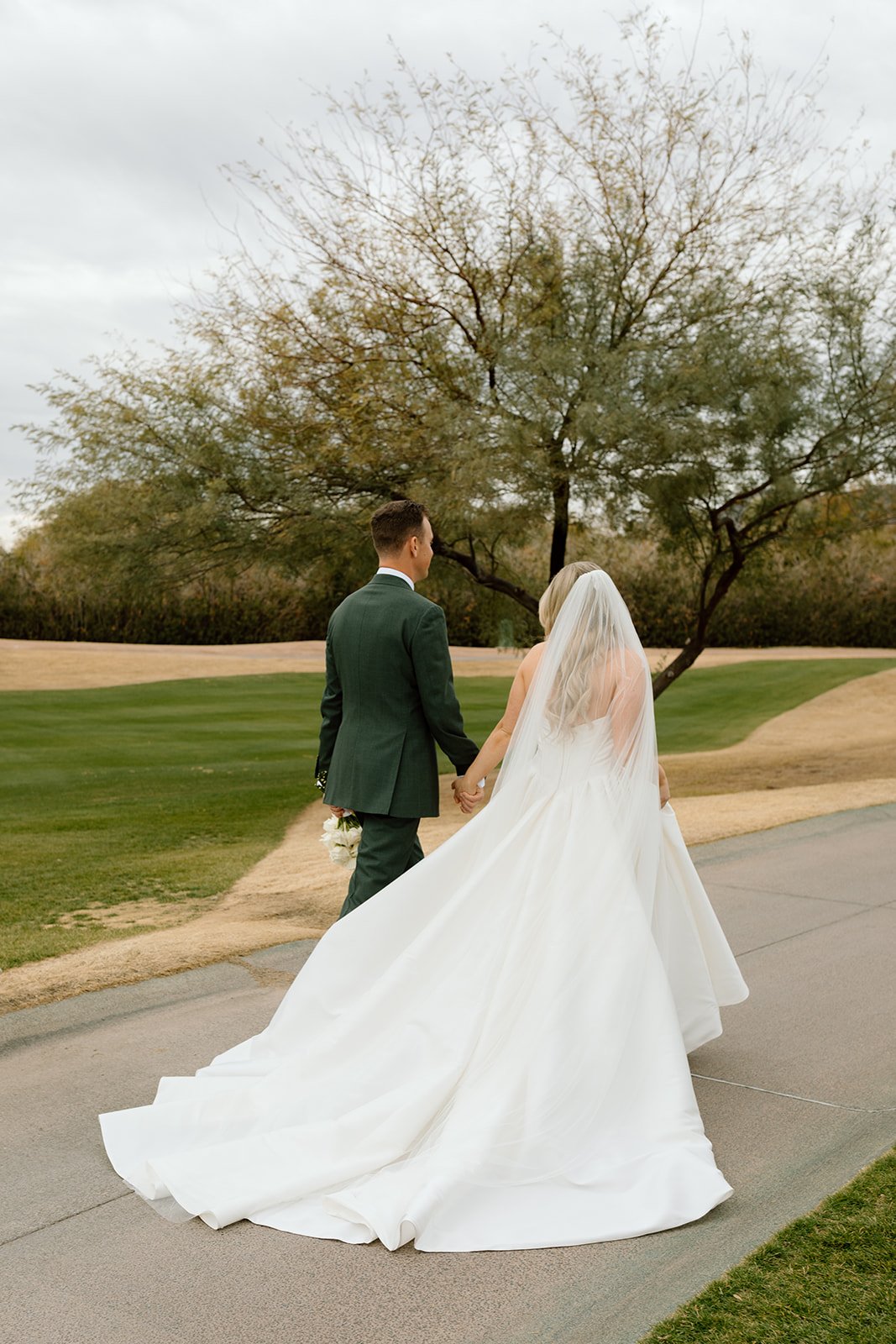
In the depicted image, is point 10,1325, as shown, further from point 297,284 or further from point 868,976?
point 297,284

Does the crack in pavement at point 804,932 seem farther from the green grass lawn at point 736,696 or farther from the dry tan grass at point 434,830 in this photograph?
the green grass lawn at point 736,696

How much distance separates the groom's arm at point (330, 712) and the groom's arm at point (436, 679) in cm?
44

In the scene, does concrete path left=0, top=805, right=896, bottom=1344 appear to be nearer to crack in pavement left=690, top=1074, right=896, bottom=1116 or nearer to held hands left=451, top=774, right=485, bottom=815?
crack in pavement left=690, top=1074, right=896, bottom=1116

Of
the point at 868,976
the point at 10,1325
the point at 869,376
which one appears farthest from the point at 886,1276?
the point at 869,376

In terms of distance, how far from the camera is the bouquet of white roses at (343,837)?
4.68 metres

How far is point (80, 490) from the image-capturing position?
13.7 m

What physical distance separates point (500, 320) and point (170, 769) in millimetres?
8793

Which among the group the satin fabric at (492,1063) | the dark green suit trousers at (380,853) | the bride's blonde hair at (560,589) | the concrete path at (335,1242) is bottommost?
the concrete path at (335,1242)

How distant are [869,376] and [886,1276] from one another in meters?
12.0

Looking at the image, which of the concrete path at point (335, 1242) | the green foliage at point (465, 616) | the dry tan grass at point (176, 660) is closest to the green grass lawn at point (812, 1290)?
the concrete path at point (335, 1242)

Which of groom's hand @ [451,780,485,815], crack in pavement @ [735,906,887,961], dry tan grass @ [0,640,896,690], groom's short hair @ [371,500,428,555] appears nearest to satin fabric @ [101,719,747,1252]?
groom's hand @ [451,780,485,815]

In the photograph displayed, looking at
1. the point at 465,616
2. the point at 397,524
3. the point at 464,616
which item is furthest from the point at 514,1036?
the point at 464,616

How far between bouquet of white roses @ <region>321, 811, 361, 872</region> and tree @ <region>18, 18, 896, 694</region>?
815 centimetres

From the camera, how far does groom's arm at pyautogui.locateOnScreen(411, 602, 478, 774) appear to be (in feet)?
14.6
